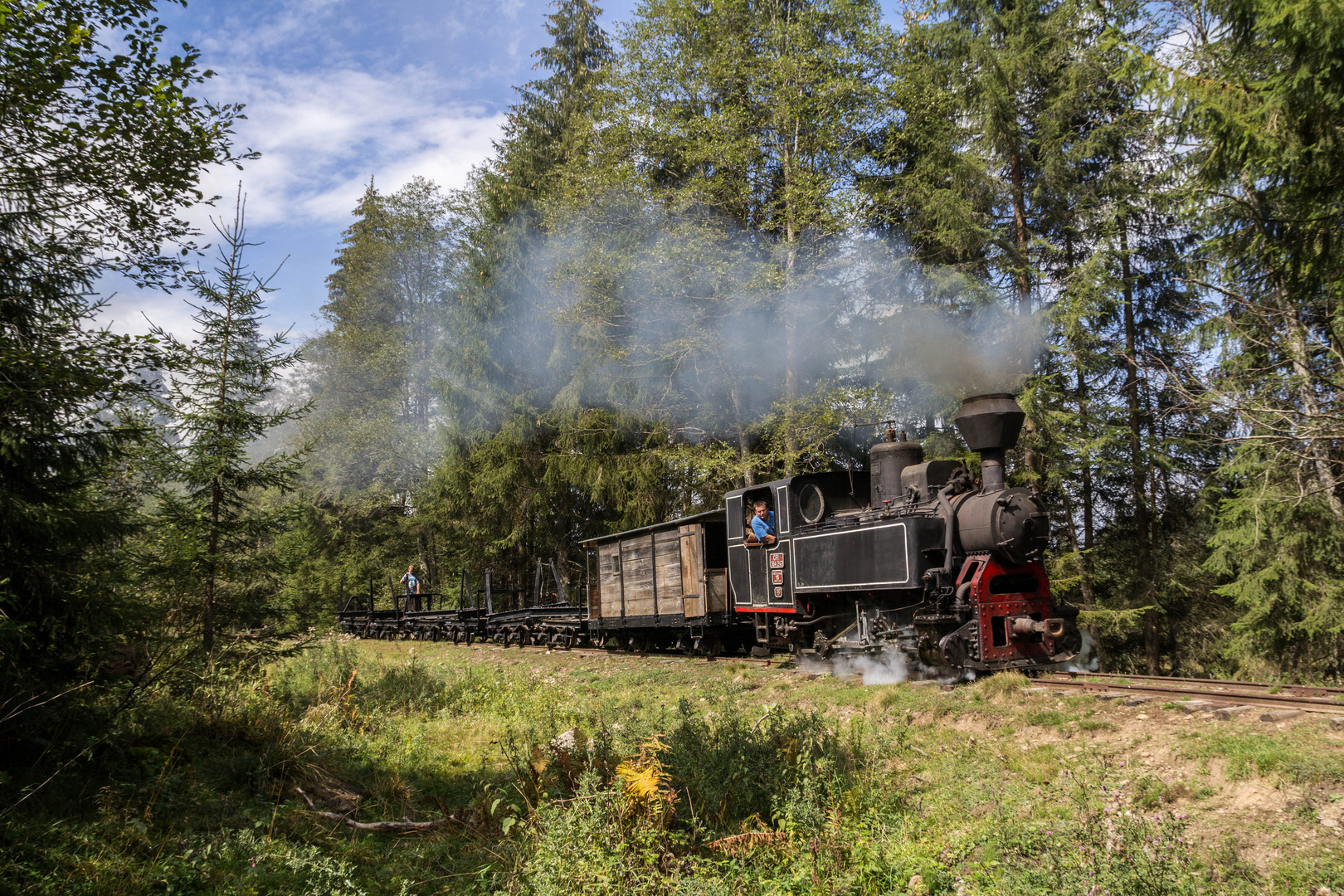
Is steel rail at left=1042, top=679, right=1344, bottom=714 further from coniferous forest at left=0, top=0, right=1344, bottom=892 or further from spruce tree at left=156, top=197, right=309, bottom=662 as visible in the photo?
spruce tree at left=156, top=197, right=309, bottom=662

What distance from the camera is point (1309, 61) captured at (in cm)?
687

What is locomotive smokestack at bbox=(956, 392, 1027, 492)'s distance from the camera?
9.63 m

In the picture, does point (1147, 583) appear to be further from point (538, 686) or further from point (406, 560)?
point (406, 560)

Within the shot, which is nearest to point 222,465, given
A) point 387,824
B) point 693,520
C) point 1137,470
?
point 387,824

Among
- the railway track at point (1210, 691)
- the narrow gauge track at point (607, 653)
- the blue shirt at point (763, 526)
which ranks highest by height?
the blue shirt at point (763, 526)

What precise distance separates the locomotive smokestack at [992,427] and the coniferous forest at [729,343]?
2.11 m

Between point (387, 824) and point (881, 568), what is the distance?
6.85 meters

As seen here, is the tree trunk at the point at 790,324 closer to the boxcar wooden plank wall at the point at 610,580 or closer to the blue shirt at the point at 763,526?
the blue shirt at the point at 763,526

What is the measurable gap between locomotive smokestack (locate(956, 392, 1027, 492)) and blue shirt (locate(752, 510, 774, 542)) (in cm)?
369

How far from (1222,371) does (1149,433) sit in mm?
2582

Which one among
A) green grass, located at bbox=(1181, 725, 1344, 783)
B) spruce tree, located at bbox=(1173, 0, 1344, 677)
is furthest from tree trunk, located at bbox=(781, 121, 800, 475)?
green grass, located at bbox=(1181, 725, 1344, 783)

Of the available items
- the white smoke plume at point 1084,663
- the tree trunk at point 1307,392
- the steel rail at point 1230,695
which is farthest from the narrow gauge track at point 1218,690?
the tree trunk at point 1307,392

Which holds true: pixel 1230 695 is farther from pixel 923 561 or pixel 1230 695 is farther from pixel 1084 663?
pixel 1084 663

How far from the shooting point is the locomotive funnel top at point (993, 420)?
962 centimetres
